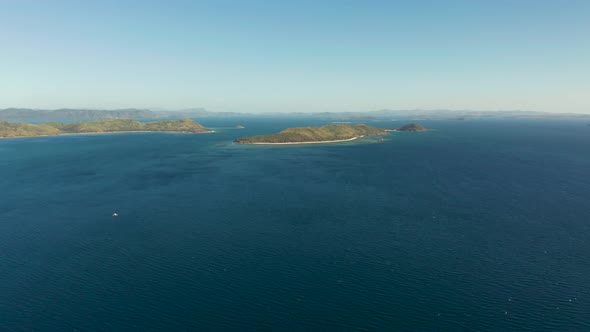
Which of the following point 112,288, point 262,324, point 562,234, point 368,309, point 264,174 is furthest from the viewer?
point 264,174

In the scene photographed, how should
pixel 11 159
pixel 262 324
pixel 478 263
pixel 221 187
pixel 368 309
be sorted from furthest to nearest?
pixel 11 159 → pixel 221 187 → pixel 478 263 → pixel 368 309 → pixel 262 324

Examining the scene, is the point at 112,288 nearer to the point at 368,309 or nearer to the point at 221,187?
the point at 368,309

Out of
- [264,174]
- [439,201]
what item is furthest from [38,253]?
[439,201]

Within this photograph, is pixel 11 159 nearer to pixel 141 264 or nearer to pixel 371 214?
pixel 141 264

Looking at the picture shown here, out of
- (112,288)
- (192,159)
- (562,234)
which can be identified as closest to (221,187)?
(112,288)

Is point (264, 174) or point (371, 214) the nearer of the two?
point (371, 214)

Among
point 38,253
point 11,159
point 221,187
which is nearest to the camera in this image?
point 38,253
